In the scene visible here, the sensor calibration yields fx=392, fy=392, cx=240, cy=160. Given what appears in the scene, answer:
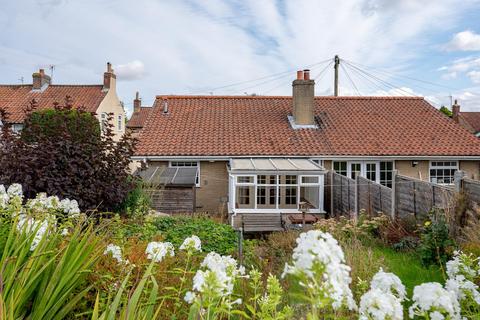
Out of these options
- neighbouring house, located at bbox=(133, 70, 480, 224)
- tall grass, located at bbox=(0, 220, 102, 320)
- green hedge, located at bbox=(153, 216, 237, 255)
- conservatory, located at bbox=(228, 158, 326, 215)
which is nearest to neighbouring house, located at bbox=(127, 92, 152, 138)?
neighbouring house, located at bbox=(133, 70, 480, 224)

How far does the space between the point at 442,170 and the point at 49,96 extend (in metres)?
28.4

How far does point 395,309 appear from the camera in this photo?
189cm

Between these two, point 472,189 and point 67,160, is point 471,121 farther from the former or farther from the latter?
point 67,160

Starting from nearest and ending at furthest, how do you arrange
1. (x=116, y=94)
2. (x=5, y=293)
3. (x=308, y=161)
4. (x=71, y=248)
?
1. (x=5, y=293)
2. (x=71, y=248)
3. (x=308, y=161)
4. (x=116, y=94)

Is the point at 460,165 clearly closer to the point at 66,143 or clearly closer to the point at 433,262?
the point at 433,262

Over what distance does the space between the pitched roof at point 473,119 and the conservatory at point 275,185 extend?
4412cm

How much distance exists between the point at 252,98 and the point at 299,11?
41.1 feet

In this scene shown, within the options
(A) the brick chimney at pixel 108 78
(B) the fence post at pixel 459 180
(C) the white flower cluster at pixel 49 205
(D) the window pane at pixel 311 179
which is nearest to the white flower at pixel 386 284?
(C) the white flower cluster at pixel 49 205

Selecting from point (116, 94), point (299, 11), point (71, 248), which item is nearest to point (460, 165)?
point (299, 11)

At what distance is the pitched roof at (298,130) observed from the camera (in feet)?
60.5

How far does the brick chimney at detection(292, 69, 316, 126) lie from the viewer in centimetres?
1994

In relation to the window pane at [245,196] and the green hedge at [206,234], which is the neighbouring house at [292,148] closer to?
the window pane at [245,196]

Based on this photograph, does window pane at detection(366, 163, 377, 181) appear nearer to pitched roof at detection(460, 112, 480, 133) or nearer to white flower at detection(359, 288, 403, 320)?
white flower at detection(359, 288, 403, 320)

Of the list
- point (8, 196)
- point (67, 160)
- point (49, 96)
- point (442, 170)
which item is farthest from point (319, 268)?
point (49, 96)
